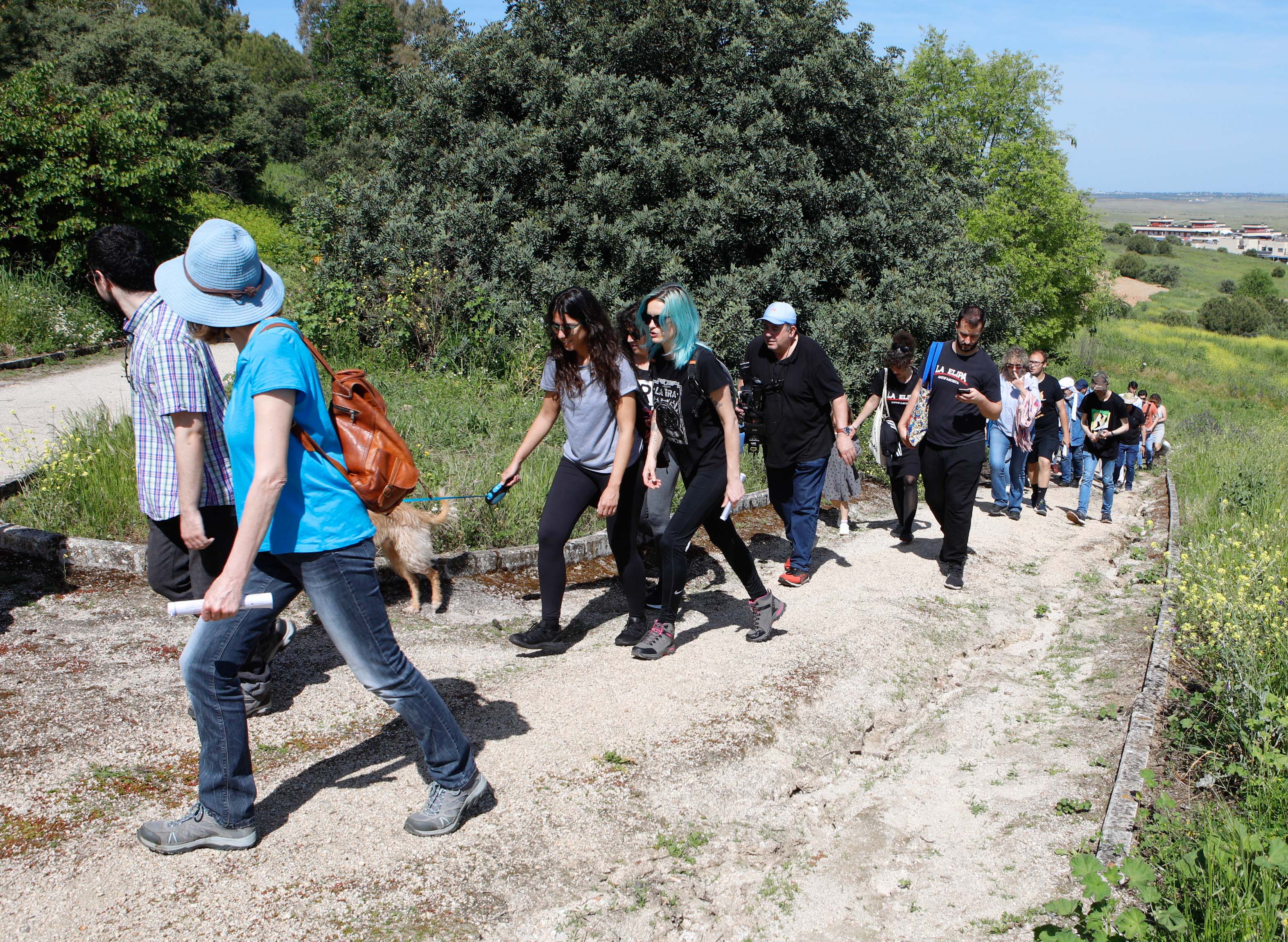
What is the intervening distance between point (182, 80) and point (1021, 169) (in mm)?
33952

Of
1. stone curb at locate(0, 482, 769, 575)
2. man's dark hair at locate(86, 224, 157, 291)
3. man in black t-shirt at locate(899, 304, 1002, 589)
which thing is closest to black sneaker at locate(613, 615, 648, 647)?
stone curb at locate(0, 482, 769, 575)

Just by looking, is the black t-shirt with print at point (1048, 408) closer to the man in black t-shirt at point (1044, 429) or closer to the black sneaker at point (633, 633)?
the man in black t-shirt at point (1044, 429)

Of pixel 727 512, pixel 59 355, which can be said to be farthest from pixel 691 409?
pixel 59 355

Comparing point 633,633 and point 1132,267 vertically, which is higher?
point 1132,267

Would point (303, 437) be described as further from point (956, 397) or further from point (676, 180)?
point (676, 180)

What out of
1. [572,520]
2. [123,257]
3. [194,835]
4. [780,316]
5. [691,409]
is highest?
[123,257]

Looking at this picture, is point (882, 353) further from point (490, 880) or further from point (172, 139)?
point (172, 139)

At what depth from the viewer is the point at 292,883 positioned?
312 centimetres

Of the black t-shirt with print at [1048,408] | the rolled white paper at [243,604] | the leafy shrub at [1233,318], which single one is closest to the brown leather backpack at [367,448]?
the rolled white paper at [243,604]

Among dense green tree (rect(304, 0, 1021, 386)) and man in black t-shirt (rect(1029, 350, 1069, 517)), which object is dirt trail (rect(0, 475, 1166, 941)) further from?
dense green tree (rect(304, 0, 1021, 386))

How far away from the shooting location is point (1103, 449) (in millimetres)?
10102

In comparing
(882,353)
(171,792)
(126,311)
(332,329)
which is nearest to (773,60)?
(882,353)

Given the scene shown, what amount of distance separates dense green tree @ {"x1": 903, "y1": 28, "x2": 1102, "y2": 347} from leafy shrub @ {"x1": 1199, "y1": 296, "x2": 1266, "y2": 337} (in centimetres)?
3171

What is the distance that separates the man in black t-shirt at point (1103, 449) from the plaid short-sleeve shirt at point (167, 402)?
8870mm
